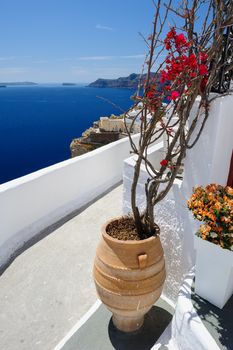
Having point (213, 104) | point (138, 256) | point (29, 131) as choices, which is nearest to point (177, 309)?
point (138, 256)

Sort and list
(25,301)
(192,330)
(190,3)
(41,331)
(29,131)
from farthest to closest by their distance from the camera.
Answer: (29,131), (25,301), (41,331), (190,3), (192,330)

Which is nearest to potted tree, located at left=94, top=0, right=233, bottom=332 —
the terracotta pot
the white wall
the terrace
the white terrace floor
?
the terracotta pot

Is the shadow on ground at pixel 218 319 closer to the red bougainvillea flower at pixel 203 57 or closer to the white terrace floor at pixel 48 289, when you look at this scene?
the white terrace floor at pixel 48 289

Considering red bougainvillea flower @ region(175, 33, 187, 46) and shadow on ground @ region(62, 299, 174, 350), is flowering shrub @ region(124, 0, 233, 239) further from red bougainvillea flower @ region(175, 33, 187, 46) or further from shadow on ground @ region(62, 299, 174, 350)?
shadow on ground @ region(62, 299, 174, 350)

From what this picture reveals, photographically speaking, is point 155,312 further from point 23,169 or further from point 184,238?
point 23,169

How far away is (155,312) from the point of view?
221 centimetres

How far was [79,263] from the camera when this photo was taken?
9.09ft

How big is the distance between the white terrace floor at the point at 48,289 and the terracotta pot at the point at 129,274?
615 mm

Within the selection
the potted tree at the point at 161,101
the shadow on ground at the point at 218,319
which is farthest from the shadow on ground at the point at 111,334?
the shadow on ground at the point at 218,319

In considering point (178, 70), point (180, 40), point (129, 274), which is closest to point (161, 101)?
point (178, 70)

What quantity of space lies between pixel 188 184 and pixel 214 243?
2.01 feet

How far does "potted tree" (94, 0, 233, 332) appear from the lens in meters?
1.58

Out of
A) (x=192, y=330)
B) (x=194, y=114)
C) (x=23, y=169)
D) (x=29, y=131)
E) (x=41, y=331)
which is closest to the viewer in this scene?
(x=192, y=330)

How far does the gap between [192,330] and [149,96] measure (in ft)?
4.43
